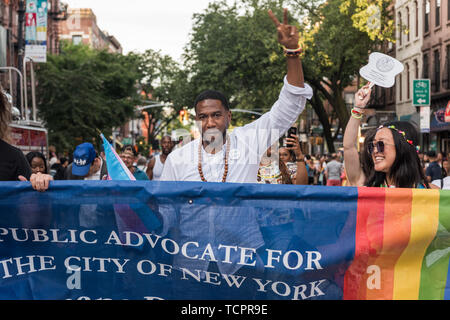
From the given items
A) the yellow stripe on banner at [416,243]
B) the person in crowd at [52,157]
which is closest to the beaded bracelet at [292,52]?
the yellow stripe on banner at [416,243]

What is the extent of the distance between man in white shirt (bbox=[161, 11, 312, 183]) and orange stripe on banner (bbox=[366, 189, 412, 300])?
89 centimetres

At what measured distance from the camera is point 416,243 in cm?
322

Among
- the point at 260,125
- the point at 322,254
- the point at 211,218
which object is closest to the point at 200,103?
the point at 260,125

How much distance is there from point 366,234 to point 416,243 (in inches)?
9.3

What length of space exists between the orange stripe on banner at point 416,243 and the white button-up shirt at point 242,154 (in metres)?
0.98

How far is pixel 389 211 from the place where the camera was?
322cm

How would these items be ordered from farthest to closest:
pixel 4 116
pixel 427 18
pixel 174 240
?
pixel 427 18
pixel 4 116
pixel 174 240

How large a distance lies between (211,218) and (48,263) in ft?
2.86

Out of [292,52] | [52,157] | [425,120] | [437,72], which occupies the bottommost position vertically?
[52,157]

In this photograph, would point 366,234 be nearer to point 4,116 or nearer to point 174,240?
point 174,240

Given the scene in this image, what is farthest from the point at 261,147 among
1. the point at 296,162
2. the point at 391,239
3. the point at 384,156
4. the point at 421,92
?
the point at 421,92

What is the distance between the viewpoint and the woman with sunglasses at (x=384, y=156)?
13.7ft

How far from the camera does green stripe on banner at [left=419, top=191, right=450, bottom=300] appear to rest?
3213 mm
